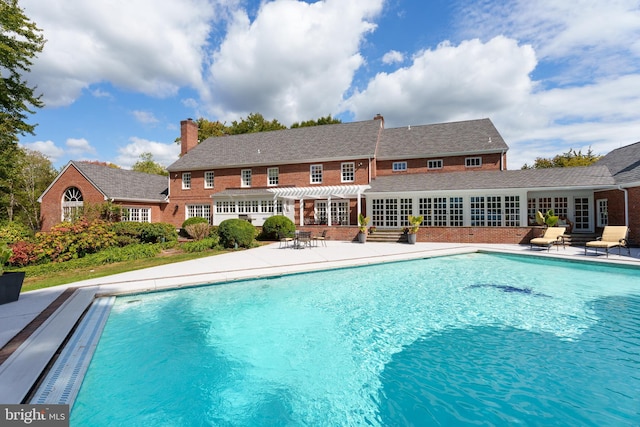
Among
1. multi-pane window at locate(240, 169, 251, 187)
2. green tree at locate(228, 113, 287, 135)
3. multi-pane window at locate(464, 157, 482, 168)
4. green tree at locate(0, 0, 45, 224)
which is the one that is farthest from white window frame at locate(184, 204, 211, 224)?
multi-pane window at locate(464, 157, 482, 168)

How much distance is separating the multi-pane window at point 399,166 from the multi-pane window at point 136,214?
78.3 feet

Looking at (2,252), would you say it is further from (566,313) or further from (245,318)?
(566,313)

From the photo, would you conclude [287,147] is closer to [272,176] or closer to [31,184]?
[272,176]

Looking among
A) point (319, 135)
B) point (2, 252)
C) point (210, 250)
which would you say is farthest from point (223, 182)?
point (2, 252)

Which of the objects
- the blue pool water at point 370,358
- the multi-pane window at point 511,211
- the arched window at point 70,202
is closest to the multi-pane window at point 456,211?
the multi-pane window at point 511,211

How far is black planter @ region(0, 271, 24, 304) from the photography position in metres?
7.53

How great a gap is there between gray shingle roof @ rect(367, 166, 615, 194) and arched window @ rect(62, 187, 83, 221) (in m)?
25.5

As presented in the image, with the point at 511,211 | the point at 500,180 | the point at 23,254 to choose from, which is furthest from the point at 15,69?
the point at 511,211

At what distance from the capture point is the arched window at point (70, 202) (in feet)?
85.9

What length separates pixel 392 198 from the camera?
920 inches

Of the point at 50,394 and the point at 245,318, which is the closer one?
the point at 50,394

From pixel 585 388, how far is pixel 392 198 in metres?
19.4

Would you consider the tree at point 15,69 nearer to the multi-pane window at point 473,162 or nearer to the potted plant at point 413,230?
the potted plant at point 413,230

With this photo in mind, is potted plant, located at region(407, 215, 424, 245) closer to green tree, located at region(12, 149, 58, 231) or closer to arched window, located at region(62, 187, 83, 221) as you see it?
arched window, located at region(62, 187, 83, 221)
